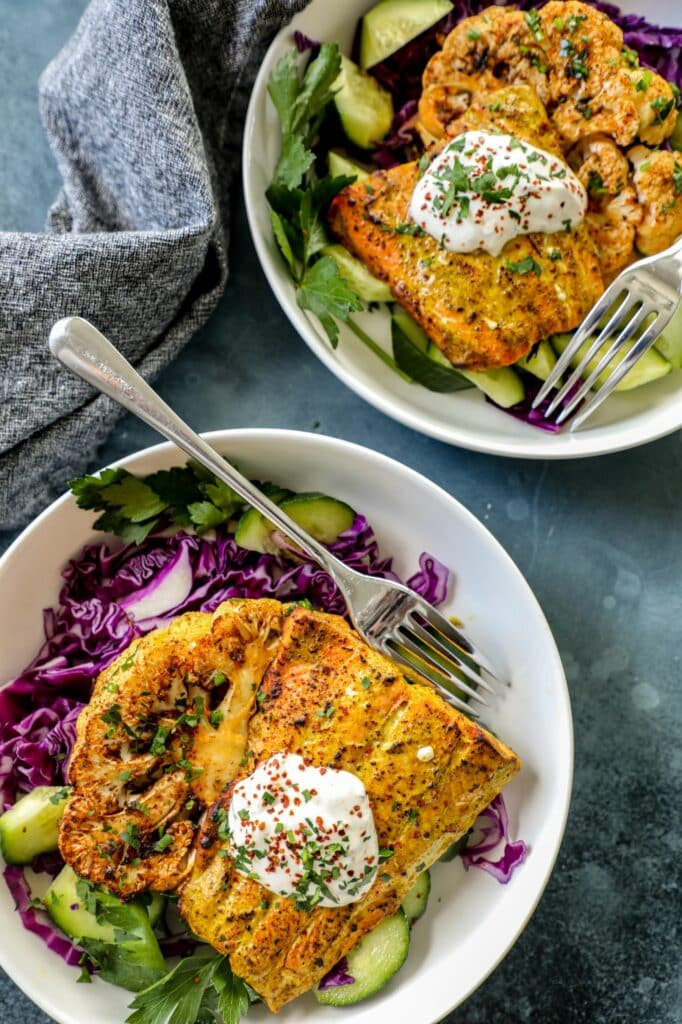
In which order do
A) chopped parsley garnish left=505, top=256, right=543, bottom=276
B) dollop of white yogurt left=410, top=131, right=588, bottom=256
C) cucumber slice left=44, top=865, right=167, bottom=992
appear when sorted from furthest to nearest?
1. chopped parsley garnish left=505, top=256, right=543, bottom=276
2. dollop of white yogurt left=410, top=131, right=588, bottom=256
3. cucumber slice left=44, top=865, right=167, bottom=992

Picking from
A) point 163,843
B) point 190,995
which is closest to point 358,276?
point 163,843

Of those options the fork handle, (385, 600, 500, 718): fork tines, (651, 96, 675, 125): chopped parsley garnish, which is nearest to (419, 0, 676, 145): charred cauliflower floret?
(651, 96, 675, 125): chopped parsley garnish

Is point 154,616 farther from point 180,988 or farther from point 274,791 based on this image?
point 180,988

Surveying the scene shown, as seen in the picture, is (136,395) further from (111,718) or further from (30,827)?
(30,827)

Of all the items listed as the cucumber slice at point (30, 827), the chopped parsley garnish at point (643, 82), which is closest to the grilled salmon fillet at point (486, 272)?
the chopped parsley garnish at point (643, 82)

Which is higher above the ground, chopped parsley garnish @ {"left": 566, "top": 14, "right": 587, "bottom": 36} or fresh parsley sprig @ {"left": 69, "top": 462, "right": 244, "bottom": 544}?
chopped parsley garnish @ {"left": 566, "top": 14, "right": 587, "bottom": 36}

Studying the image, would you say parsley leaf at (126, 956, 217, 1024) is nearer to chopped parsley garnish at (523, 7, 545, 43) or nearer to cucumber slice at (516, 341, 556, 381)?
cucumber slice at (516, 341, 556, 381)

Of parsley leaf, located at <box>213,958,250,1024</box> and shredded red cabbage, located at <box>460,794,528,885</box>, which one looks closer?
parsley leaf, located at <box>213,958,250,1024</box>
